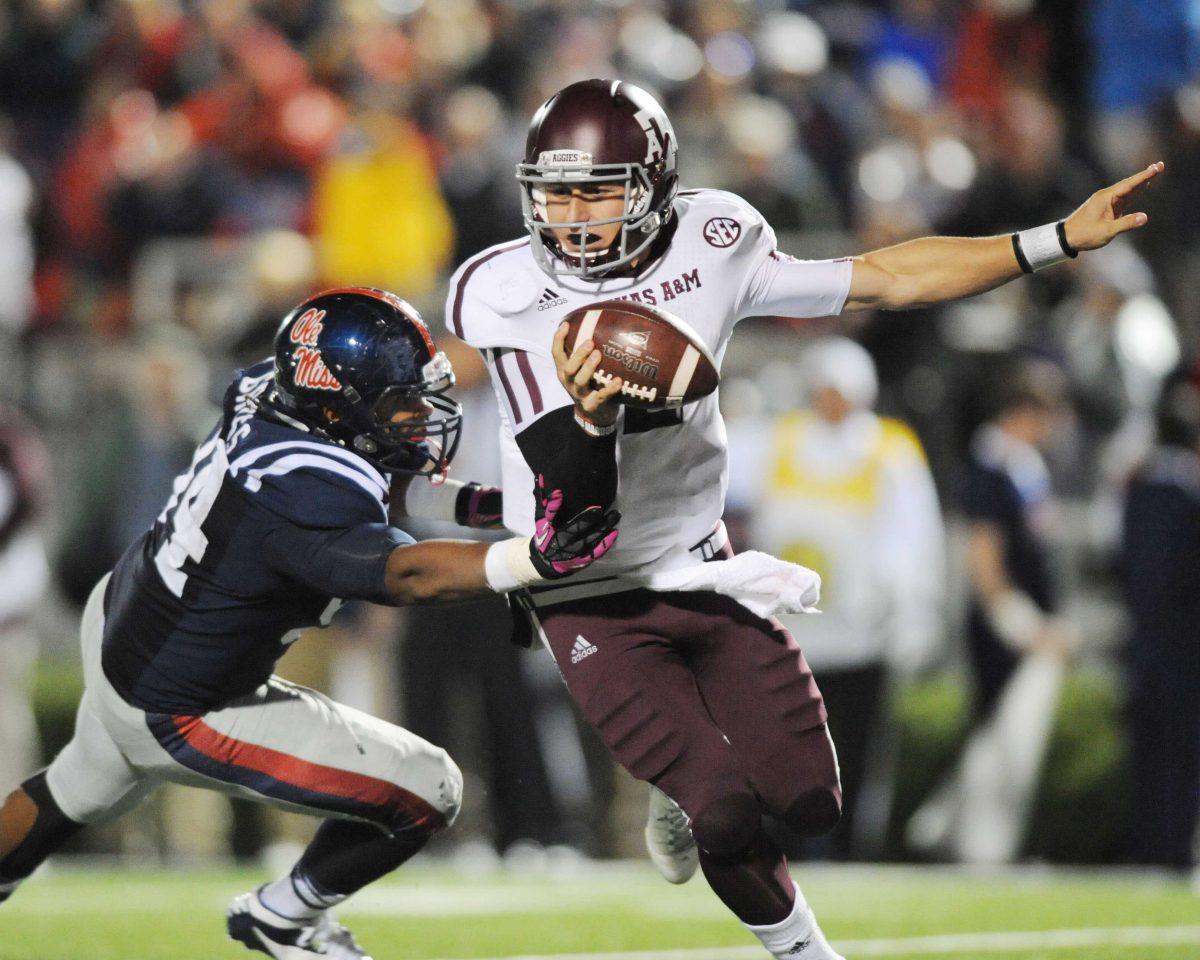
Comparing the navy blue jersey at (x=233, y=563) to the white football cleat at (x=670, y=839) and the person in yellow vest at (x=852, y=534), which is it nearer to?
the white football cleat at (x=670, y=839)

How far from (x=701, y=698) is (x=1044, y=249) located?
1212 millimetres

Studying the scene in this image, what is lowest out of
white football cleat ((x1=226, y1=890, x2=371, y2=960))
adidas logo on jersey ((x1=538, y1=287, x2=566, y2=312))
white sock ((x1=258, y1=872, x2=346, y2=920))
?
white football cleat ((x1=226, y1=890, x2=371, y2=960))

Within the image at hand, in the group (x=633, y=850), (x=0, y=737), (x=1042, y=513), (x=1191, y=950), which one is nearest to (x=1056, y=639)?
(x=1042, y=513)

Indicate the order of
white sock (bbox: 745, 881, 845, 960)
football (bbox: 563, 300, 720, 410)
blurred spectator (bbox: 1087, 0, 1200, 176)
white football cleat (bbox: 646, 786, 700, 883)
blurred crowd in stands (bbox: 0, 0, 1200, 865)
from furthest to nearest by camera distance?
1. blurred spectator (bbox: 1087, 0, 1200, 176)
2. blurred crowd in stands (bbox: 0, 0, 1200, 865)
3. white football cleat (bbox: 646, 786, 700, 883)
4. white sock (bbox: 745, 881, 845, 960)
5. football (bbox: 563, 300, 720, 410)

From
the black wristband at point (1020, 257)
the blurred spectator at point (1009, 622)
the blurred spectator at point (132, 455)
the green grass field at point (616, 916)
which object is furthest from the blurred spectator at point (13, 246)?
the black wristband at point (1020, 257)

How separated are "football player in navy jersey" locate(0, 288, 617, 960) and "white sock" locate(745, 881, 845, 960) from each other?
34.8 inches

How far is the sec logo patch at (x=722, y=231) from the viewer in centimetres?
445

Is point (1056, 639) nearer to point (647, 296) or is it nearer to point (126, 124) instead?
point (647, 296)

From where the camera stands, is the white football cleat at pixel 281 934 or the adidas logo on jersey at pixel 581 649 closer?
the adidas logo on jersey at pixel 581 649

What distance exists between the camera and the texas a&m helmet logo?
4.54 metres

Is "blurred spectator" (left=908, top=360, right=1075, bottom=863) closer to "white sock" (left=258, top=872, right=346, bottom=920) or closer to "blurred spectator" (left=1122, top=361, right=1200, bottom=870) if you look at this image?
"blurred spectator" (left=1122, top=361, right=1200, bottom=870)

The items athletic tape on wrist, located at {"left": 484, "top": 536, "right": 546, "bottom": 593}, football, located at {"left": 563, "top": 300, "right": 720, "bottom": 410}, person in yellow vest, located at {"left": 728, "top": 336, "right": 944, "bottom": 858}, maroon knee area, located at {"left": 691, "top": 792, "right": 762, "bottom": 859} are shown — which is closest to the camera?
football, located at {"left": 563, "top": 300, "right": 720, "bottom": 410}

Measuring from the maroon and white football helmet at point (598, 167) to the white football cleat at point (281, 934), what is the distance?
1665 millimetres

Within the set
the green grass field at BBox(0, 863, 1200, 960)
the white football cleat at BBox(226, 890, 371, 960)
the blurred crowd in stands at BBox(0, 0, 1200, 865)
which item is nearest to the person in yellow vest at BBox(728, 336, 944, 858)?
the blurred crowd in stands at BBox(0, 0, 1200, 865)
